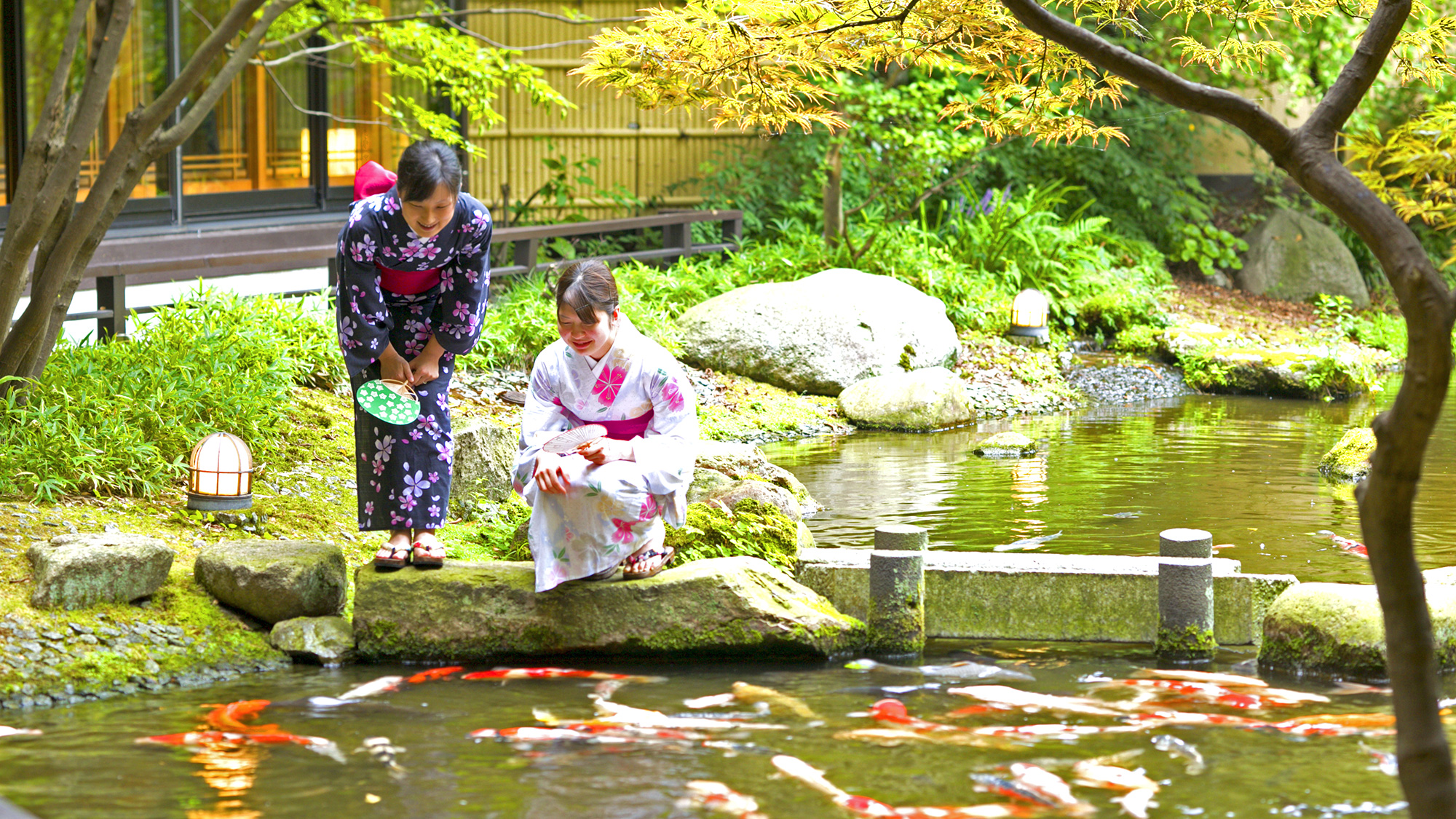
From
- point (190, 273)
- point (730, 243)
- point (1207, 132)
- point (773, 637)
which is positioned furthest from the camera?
point (1207, 132)

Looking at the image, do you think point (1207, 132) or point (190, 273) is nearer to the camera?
point (190, 273)

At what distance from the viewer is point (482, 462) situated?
7.36 meters

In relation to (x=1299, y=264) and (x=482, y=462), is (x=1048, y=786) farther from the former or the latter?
(x=1299, y=264)

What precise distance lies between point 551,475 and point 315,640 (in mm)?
1211

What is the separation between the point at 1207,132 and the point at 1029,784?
60.8ft

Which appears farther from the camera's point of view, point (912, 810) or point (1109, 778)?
point (1109, 778)

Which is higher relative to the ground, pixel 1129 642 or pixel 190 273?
pixel 190 273

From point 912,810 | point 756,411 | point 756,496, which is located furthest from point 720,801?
point 756,411

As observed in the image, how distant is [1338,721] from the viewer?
14.6 feet

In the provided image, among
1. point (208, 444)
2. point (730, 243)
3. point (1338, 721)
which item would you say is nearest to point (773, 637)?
point (1338, 721)

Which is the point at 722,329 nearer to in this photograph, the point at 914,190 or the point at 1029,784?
the point at 914,190

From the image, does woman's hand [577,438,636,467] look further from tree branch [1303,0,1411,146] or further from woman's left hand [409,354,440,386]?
tree branch [1303,0,1411,146]

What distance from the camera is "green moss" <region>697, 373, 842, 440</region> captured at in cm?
1066

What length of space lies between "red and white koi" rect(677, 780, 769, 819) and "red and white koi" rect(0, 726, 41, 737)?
215cm
